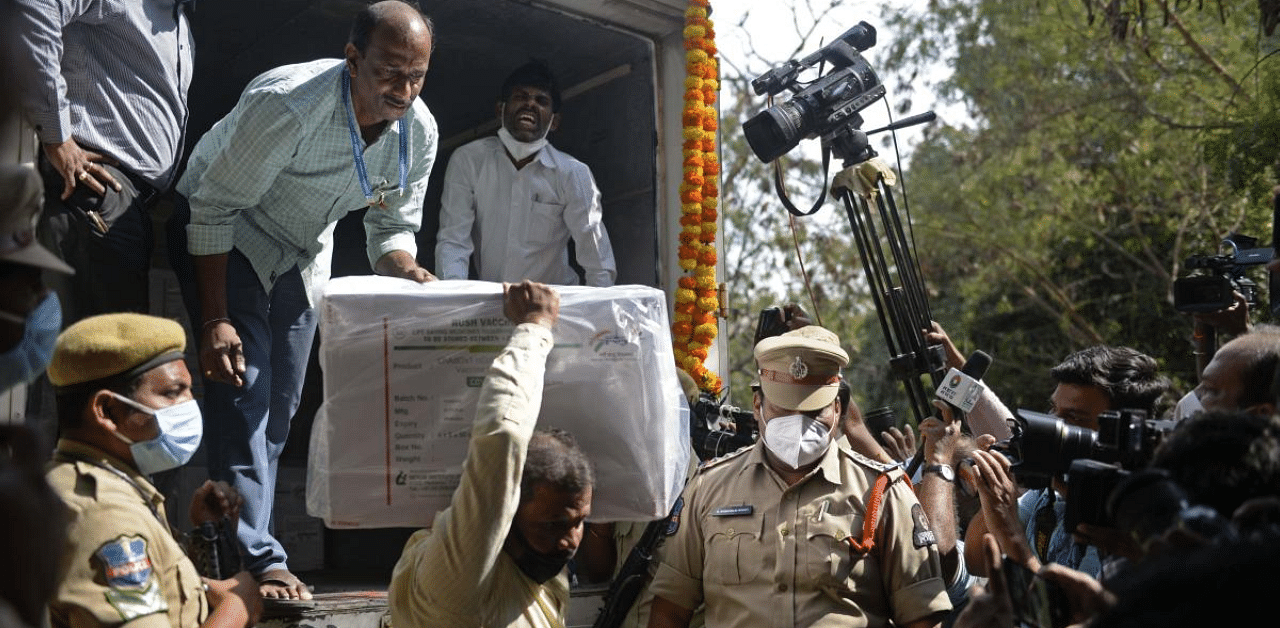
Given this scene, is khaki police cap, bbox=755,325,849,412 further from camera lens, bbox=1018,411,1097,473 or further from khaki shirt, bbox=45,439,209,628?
khaki shirt, bbox=45,439,209,628

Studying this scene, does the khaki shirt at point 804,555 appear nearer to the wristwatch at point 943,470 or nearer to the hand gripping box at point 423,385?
the wristwatch at point 943,470

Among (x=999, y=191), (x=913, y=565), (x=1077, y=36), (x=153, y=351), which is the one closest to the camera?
(x=153, y=351)

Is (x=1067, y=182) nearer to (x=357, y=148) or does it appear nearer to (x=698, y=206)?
(x=698, y=206)

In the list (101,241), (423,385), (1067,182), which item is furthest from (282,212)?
(1067,182)

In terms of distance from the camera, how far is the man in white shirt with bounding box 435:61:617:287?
17.1ft

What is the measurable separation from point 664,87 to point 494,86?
1.40 meters

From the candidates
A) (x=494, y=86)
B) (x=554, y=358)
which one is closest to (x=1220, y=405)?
(x=554, y=358)

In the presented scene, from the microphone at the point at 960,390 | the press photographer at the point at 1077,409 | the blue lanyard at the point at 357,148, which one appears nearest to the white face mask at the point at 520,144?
the blue lanyard at the point at 357,148

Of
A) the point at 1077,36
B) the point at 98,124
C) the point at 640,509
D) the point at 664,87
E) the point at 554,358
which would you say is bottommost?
the point at 640,509

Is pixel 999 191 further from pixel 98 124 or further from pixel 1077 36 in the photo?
pixel 98 124

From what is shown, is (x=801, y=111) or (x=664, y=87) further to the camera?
(x=664, y=87)

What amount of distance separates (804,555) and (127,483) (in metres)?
1.76

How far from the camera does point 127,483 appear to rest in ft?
8.23

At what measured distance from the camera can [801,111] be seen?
4484mm
